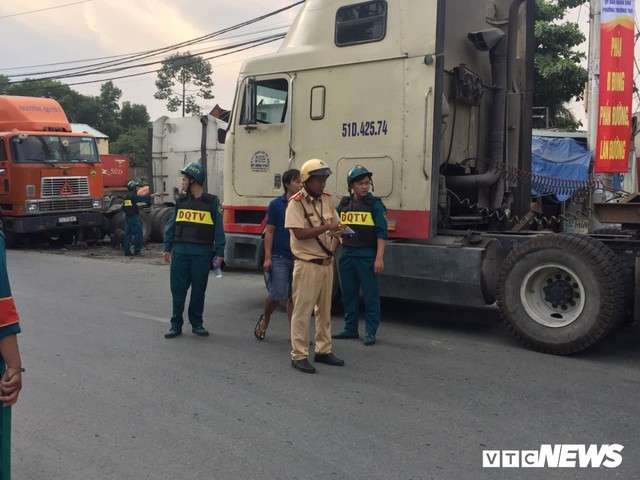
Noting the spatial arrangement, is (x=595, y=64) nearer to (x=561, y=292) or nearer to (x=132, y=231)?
(x=561, y=292)

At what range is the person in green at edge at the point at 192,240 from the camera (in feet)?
19.6

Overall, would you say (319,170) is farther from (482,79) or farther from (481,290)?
(482,79)

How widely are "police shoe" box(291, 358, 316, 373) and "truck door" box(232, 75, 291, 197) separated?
2.72 m

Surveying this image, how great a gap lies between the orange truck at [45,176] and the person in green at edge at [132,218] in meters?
2.04

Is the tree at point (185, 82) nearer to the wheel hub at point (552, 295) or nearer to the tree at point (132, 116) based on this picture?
the tree at point (132, 116)

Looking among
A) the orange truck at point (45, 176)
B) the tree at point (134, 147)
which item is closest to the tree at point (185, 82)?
the tree at point (134, 147)

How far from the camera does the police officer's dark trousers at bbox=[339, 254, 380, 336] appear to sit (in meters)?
5.68

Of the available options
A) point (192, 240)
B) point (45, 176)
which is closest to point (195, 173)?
point (192, 240)

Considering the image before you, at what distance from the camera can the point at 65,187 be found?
14352 millimetres

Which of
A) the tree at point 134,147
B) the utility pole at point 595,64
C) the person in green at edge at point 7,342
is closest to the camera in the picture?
the person in green at edge at point 7,342

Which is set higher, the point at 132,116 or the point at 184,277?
the point at 132,116

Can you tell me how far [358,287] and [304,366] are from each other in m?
1.31

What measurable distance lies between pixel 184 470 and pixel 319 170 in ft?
8.31

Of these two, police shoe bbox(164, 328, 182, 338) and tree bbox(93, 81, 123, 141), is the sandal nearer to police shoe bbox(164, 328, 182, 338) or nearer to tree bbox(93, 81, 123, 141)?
police shoe bbox(164, 328, 182, 338)
